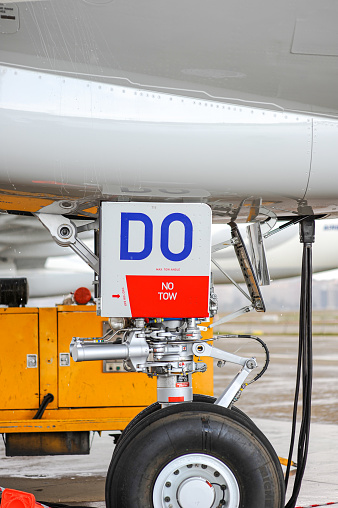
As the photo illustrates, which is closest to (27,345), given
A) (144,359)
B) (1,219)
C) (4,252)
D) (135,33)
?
(144,359)

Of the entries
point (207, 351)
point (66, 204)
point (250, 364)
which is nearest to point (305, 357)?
point (250, 364)

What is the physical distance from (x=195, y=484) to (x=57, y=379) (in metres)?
2.50

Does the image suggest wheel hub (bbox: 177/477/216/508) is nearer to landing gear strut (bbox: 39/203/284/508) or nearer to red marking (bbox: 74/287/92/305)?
landing gear strut (bbox: 39/203/284/508)

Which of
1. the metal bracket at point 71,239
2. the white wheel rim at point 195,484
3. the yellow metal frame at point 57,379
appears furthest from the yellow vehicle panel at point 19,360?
the white wheel rim at point 195,484

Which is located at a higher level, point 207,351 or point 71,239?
point 71,239

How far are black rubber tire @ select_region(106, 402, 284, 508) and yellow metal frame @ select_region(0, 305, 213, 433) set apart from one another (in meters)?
2.07

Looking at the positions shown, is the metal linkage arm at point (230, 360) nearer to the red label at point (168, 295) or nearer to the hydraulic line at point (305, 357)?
the red label at point (168, 295)

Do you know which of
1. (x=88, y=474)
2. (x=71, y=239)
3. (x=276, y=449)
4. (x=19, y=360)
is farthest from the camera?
(x=276, y=449)

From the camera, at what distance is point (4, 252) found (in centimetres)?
1261

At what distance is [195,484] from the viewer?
3.45 meters

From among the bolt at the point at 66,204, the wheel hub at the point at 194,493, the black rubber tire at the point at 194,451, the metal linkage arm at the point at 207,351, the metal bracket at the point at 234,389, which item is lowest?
the wheel hub at the point at 194,493

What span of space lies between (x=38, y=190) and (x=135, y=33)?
1.01 metres

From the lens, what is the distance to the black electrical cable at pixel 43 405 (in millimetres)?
5562

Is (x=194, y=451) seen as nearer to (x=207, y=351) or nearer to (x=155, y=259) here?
(x=207, y=351)
